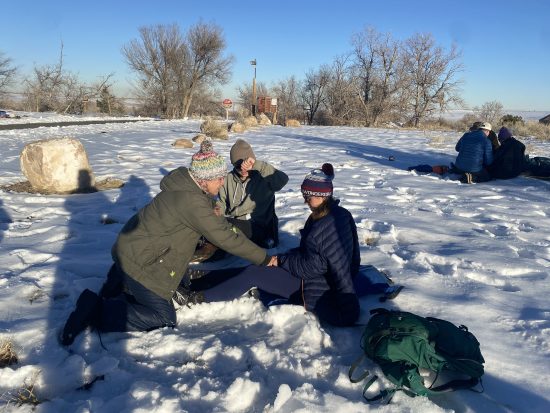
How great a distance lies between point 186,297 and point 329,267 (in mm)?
1142

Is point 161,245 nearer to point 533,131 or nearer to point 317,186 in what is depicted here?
point 317,186

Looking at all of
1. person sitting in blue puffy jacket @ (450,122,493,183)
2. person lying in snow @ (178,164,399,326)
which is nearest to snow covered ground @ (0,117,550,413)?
person lying in snow @ (178,164,399,326)

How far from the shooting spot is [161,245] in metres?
2.84

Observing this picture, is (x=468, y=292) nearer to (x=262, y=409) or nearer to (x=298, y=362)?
(x=298, y=362)

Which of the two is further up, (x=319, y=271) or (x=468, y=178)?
(x=468, y=178)

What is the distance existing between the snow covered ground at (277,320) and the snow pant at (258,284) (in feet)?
0.32

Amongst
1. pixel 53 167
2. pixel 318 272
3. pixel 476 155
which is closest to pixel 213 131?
pixel 53 167

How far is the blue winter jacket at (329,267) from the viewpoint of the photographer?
2.88 m

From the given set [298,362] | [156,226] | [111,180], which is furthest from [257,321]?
[111,180]

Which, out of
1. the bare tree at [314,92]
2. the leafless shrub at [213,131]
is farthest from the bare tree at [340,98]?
the leafless shrub at [213,131]

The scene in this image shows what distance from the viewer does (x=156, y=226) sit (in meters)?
2.83

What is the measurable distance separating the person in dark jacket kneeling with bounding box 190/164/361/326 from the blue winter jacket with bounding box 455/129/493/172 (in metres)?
5.52

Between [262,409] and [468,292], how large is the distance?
206cm

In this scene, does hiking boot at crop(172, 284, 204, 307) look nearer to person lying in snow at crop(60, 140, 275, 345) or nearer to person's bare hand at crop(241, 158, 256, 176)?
person lying in snow at crop(60, 140, 275, 345)
